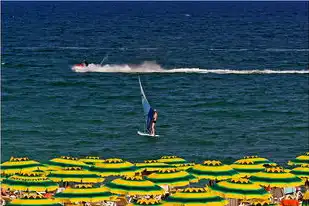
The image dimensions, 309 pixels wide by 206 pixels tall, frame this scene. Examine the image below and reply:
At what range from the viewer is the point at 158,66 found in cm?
10938

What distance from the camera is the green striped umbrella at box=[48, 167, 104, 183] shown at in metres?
37.8

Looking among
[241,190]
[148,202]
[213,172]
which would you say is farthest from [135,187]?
[213,172]

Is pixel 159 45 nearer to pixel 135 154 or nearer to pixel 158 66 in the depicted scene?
pixel 158 66

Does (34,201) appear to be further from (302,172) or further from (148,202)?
(302,172)

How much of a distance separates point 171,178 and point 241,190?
11.3ft

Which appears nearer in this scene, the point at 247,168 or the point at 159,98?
the point at 247,168

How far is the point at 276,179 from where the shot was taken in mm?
37125

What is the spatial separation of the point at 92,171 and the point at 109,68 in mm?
66812

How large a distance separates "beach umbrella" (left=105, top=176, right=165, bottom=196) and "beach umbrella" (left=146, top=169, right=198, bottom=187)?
1382mm

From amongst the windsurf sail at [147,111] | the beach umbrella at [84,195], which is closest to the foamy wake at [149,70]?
the windsurf sail at [147,111]

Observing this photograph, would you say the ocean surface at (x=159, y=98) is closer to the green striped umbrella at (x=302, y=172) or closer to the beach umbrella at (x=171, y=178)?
the green striped umbrella at (x=302, y=172)

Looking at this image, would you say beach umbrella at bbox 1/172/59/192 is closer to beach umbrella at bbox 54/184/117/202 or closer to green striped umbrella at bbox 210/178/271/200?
beach umbrella at bbox 54/184/117/202

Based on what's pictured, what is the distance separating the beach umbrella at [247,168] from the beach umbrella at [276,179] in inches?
79.7

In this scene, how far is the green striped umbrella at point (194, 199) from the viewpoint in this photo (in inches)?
1289
